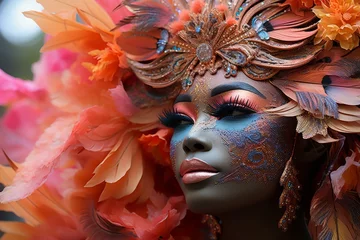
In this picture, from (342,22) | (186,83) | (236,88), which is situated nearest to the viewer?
(342,22)

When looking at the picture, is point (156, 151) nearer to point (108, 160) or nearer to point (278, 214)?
point (108, 160)

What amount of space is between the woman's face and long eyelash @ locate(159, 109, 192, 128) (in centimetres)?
11

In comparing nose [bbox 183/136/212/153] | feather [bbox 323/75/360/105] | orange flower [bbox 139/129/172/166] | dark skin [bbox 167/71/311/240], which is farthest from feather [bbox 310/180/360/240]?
orange flower [bbox 139/129/172/166]

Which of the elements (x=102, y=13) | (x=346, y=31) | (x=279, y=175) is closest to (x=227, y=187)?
(x=279, y=175)

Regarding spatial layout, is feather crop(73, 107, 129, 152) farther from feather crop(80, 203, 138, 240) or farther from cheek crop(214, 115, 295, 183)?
cheek crop(214, 115, 295, 183)

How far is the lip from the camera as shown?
1.55 metres

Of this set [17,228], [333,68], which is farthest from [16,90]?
[333,68]

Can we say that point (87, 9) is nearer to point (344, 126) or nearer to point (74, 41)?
point (74, 41)

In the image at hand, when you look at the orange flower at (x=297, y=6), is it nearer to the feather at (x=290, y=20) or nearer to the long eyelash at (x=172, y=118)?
the feather at (x=290, y=20)

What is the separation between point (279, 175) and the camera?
1.57 meters

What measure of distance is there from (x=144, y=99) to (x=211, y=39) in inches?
14.2

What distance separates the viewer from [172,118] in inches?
69.9

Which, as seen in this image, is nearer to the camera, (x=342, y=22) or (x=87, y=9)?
(x=342, y=22)

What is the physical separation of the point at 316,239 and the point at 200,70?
63cm
